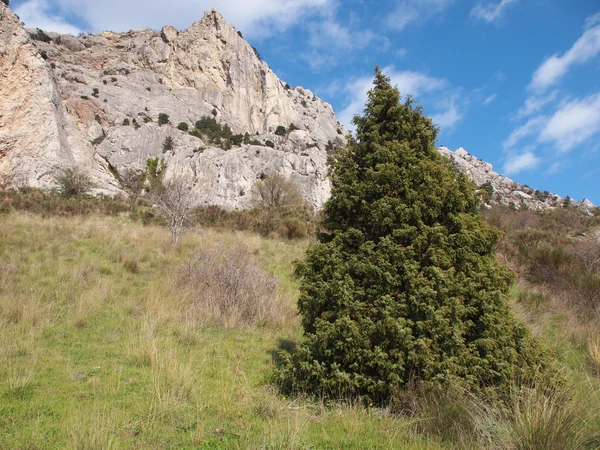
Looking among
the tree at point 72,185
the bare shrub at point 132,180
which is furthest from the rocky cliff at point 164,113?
the tree at point 72,185

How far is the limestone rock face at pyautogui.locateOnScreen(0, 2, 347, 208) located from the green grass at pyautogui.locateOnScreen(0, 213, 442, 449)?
2988cm

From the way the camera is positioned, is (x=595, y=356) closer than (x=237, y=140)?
Yes

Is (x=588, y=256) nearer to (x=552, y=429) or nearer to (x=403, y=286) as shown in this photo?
(x=403, y=286)

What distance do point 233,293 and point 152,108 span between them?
56.8 metres

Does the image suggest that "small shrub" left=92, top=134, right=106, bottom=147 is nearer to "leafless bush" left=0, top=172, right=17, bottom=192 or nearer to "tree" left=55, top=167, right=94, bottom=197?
"leafless bush" left=0, top=172, right=17, bottom=192

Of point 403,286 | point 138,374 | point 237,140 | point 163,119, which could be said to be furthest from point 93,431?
point 163,119

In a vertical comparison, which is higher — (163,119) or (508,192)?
(508,192)

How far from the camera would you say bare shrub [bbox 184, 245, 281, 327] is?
693 cm

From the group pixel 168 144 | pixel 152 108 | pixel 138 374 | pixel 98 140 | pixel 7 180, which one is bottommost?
pixel 138 374

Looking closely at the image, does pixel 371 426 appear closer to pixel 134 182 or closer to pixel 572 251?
pixel 572 251

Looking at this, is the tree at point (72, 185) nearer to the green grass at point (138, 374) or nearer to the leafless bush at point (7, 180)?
the leafless bush at point (7, 180)

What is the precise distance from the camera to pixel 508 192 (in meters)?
56.7

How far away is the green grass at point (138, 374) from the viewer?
113 inches

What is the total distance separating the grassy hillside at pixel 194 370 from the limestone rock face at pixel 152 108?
3009cm
